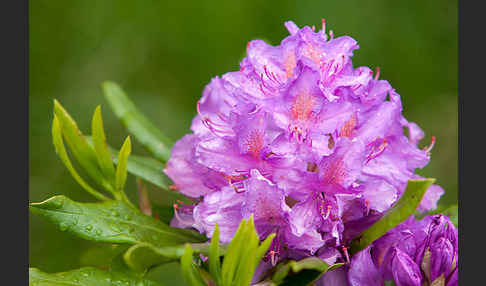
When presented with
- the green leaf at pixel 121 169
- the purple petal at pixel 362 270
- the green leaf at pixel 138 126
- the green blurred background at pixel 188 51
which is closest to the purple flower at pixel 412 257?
the purple petal at pixel 362 270

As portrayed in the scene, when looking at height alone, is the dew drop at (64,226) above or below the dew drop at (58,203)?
below

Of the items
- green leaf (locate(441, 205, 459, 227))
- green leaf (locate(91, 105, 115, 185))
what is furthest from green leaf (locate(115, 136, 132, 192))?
green leaf (locate(441, 205, 459, 227))

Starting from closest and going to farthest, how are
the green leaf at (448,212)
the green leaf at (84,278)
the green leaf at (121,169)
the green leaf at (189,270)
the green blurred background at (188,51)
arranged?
the green leaf at (189,270), the green leaf at (84,278), the green leaf at (121,169), the green leaf at (448,212), the green blurred background at (188,51)

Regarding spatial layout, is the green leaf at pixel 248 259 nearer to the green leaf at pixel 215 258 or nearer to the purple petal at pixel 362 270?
the green leaf at pixel 215 258

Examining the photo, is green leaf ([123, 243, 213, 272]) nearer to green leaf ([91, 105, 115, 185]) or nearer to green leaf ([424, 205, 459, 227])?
green leaf ([91, 105, 115, 185])

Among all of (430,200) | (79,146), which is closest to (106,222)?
(79,146)

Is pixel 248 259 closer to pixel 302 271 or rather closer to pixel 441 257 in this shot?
pixel 302 271
